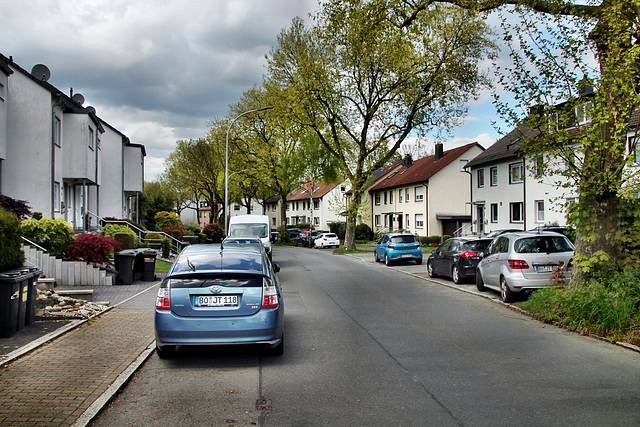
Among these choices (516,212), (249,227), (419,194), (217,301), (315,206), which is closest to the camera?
(217,301)

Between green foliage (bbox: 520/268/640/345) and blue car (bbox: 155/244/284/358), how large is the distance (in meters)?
5.16

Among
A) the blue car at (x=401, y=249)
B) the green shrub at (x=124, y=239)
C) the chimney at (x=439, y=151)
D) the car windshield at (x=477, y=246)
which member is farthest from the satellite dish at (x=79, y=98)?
the chimney at (x=439, y=151)

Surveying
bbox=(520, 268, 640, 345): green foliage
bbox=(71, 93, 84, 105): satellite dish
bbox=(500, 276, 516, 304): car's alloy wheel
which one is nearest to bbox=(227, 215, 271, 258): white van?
bbox=(500, 276, 516, 304): car's alloy wheel

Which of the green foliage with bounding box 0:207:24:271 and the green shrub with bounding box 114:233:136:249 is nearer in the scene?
the green foliage with bounding box 0:207:24:271

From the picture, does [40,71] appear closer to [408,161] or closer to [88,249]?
[88,249]

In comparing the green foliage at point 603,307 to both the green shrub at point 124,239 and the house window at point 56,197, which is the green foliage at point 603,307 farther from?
the house window at point 56,197

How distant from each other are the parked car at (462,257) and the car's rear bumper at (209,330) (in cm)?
1054

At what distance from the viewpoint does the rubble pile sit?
30.7 feet

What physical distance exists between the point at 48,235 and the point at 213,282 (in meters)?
9.81

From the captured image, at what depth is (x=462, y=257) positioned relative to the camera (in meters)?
15.8

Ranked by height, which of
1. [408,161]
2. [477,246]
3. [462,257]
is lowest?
[462,257]

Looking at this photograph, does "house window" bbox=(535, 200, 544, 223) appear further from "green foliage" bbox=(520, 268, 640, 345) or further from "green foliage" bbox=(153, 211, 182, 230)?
"green foliage" bbox=(153, 211, 182, 230)

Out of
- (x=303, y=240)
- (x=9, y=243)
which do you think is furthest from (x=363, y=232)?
(x=9, y=243)

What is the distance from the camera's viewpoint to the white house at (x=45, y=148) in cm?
1917
